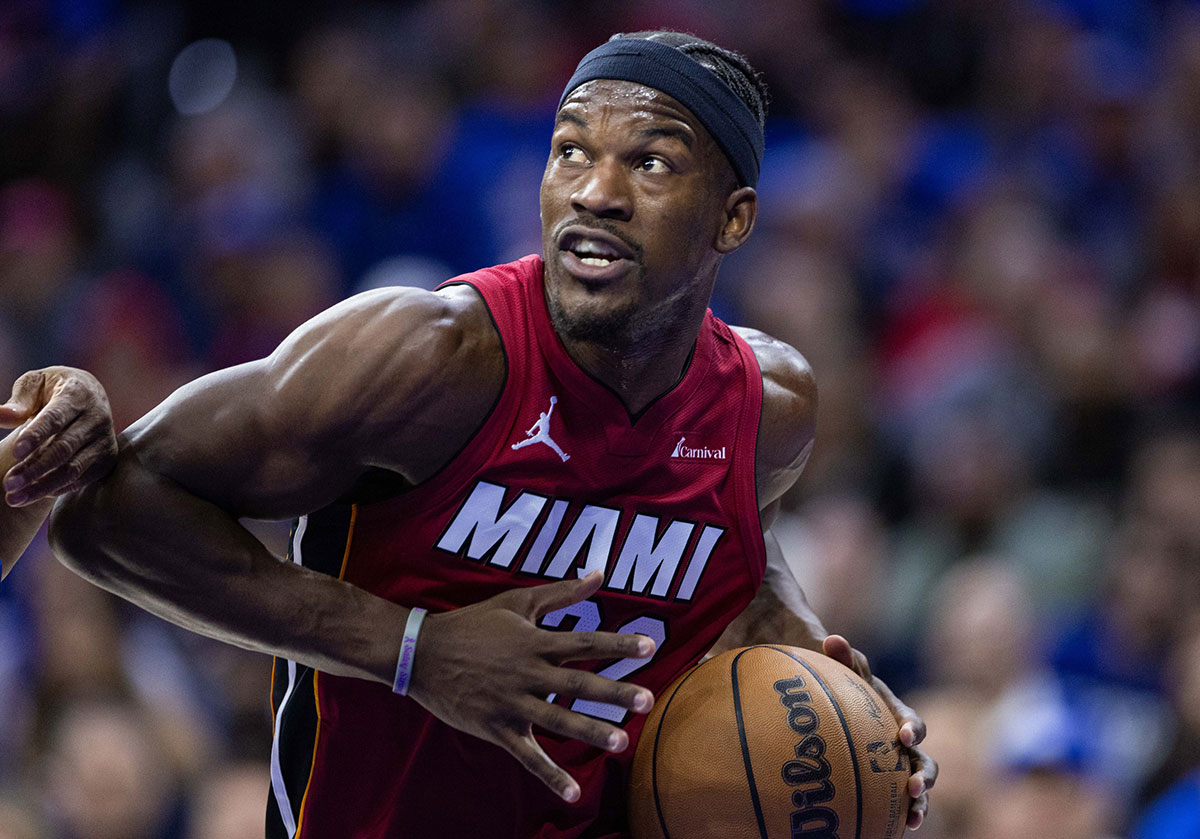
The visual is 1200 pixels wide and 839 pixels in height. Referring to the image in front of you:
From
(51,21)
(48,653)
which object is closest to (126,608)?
(48,653)

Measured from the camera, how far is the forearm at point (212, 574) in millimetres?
2789

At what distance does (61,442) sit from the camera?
275 cm

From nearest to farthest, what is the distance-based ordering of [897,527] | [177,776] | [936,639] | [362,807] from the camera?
[362,807]
[177,776]
[936,639]
[897,527]

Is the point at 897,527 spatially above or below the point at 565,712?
below

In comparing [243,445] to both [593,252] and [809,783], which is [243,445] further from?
[809,783]

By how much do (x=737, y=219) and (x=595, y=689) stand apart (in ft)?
3.74

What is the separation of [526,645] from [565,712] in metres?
0.14

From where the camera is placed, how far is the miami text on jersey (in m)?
3.03

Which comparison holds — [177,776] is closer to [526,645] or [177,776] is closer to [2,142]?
[526,645]

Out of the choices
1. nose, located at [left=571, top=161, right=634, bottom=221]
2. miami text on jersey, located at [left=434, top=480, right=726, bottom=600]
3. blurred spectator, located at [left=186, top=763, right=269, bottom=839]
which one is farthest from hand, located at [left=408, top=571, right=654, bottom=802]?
blurred spectator, located at [left=186, top=763, right=269, bottom=839]

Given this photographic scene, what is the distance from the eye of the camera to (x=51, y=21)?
842 centimetres

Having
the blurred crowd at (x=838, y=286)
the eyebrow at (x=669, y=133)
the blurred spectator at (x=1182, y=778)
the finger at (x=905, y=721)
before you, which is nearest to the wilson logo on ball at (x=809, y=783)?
the finger at (x=905, y=721)

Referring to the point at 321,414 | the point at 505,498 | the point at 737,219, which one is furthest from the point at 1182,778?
the point at 321,414

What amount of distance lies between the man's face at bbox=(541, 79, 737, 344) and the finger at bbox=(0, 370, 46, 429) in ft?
3.42
